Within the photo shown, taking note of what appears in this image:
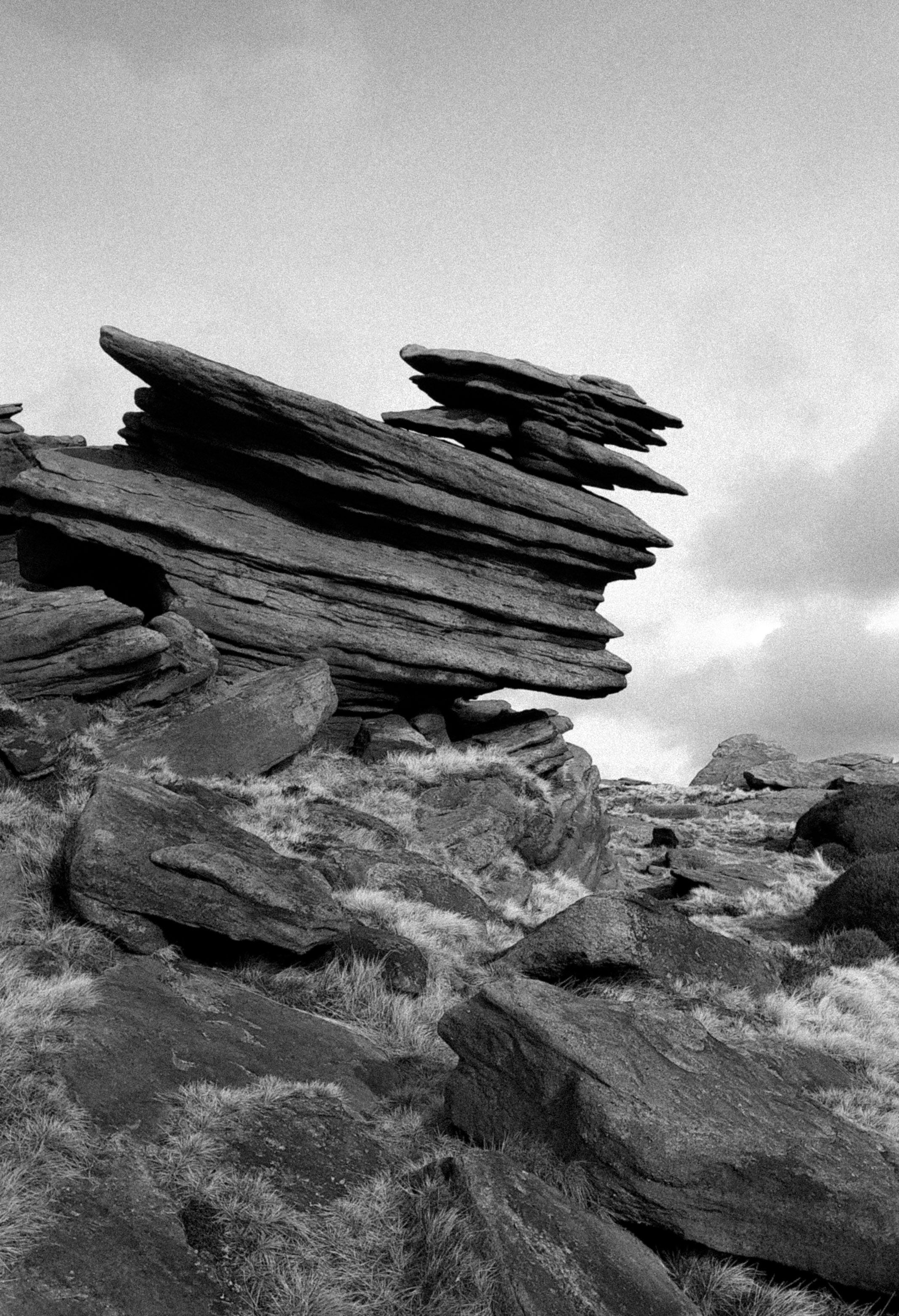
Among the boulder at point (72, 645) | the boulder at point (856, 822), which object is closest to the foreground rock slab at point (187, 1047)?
the boulder at point (72, 645)

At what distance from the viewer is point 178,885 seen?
12336 mm

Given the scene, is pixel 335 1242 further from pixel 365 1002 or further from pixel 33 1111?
pixel 365 1002

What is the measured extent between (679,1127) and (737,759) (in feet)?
258

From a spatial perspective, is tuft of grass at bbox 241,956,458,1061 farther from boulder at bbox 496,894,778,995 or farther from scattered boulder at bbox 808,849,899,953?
scattered boulder at bbox 808,849,899,953

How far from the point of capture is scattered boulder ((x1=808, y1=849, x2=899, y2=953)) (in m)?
24.8

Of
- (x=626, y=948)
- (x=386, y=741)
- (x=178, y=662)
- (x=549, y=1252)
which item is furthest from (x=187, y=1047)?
(x=386, y=741)

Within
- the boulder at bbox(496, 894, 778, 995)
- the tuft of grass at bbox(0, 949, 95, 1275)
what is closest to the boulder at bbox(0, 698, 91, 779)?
the tuft of grass at bbox(0, 949, 95, 1275)

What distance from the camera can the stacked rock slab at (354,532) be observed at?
2677cm

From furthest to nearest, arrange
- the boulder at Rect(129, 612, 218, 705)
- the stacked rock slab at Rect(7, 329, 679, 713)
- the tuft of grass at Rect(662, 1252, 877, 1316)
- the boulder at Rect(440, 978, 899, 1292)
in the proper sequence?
the stacked rock slab at Rect(7, 329, 679, 713) < the boulder at Rect(129, 612, 218, 705) < the boulder at Rect(440, 978, 899, 1292) < the tuft of grass at Rect(662, 1252, 877, 1316)

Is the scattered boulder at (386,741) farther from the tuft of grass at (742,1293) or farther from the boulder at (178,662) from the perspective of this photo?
the tuft of grass at (742,1293)

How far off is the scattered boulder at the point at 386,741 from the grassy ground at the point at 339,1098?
6.49m

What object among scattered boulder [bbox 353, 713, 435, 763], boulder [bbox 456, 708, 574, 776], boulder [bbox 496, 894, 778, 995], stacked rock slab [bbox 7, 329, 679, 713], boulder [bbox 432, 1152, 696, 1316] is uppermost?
stacked rock slab [bbox 7, 329, 679, 713]

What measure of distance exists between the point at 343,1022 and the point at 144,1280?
5890 mm

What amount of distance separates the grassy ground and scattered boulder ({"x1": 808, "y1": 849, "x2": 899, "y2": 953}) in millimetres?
3704
